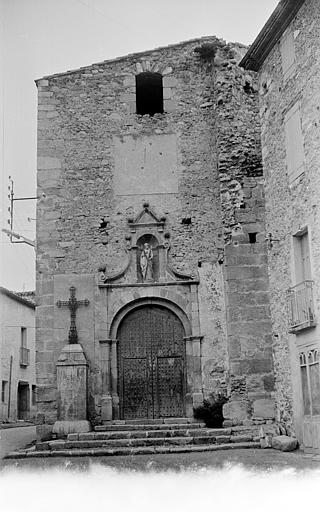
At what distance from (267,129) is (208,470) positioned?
619cm

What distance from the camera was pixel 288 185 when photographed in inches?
408

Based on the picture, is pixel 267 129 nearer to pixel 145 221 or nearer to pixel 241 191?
pixel 241 191

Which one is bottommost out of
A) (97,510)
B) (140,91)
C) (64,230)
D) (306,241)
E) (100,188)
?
(97,510)

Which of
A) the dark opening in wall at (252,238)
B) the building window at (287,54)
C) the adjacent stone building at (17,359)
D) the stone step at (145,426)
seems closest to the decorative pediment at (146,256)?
the dark opening in wall at (252,238)

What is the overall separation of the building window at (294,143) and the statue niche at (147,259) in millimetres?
3446

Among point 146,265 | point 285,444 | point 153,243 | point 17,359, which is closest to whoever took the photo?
→ point 285,444

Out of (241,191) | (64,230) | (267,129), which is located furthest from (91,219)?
(267,129)

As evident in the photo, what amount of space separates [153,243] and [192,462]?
532cm

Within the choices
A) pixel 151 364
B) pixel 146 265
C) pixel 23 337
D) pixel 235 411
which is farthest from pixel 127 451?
pixel 23 337

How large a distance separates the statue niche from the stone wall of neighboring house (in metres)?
2.33

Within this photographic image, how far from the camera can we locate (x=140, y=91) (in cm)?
1399

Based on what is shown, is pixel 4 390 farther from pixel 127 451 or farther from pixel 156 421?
pixel 127 451

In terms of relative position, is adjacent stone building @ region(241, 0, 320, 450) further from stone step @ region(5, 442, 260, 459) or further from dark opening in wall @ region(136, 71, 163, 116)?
dark opening in wall @ region(136, 71, 163, 116)

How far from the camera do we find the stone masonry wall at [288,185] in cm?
933
